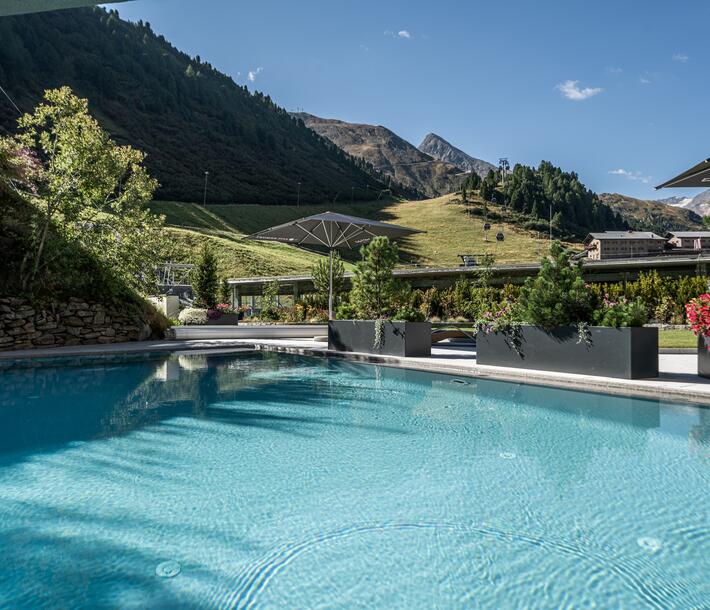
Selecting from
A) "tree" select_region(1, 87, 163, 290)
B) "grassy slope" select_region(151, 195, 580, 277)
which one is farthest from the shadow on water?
"grassy slope" select_region(151, 195, 580, 277)

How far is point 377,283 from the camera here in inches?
456

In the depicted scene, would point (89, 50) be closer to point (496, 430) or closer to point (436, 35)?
point (436, 35)

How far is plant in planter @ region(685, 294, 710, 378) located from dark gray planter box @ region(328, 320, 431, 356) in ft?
15.8

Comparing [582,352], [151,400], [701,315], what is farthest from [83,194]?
[701,315]

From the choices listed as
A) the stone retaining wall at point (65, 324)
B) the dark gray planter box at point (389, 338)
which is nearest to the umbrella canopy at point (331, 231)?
the dark gray planter box at point (389, 338)

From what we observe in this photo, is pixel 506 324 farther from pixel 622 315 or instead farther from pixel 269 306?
pixel 269 306

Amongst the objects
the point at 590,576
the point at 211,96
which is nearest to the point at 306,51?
the point at 590,576

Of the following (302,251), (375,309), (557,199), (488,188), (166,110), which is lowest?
(375,309)

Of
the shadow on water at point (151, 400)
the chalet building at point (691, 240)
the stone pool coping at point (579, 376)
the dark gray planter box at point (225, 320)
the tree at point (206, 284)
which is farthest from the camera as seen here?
the chalet building at point (691, 240)

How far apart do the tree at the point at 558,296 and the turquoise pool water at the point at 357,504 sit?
159 centimetres

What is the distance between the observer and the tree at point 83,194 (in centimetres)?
1205

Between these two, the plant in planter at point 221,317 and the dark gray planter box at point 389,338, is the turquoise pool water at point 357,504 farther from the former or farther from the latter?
the plant in planter at point 221,317

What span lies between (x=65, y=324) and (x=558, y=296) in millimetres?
11436

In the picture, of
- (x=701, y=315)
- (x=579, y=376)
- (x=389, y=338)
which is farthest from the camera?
(x=389, y=338)
